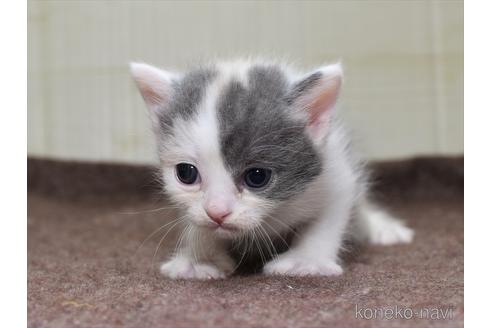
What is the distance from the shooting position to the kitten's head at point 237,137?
5.37 ft

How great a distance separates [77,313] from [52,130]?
2.15 metres

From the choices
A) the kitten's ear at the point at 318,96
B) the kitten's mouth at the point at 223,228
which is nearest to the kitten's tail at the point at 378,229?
the kitten's ear at the point at 318,96

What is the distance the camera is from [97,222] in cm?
302

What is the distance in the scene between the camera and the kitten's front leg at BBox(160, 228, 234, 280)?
1849 millimetres

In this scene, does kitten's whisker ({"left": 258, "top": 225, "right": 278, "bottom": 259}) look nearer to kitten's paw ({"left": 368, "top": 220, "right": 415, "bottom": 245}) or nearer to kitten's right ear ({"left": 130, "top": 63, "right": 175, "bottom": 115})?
kitten's right ear ({"left": 130, "top": 63, "right": 175, "bottom": 115})

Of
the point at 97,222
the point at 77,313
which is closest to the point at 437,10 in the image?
the point at 97,222

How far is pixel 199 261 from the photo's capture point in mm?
1936

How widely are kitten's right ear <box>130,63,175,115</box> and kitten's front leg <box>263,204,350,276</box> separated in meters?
0.64

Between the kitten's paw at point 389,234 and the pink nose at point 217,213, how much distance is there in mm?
1114

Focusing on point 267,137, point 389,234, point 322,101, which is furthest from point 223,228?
point 389,234

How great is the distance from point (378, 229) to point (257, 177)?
1.10 m

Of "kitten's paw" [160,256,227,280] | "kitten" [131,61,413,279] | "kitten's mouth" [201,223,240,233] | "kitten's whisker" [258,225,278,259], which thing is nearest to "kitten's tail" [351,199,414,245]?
"kitten" [131,61,413,279]

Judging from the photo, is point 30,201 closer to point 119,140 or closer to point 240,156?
point 119,140

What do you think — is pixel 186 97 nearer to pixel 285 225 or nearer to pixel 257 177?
pixel 257 177
